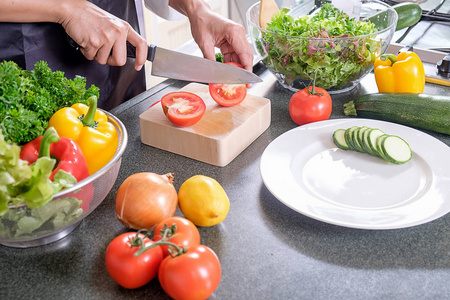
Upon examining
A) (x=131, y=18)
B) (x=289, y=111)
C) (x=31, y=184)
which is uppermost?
(x=31, y=184)

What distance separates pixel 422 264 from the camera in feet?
2.70

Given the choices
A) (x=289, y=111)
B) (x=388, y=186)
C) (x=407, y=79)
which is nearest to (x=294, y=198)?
(x=388, y=186)

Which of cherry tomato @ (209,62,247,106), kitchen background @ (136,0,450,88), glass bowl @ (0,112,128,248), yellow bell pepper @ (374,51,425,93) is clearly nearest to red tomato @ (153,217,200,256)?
glass bowl @ (0,112,128,248)

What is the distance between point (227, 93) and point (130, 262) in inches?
24.7

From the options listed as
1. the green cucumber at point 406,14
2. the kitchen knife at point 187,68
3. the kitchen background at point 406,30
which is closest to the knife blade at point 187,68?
the kitchen knife at point 187,68

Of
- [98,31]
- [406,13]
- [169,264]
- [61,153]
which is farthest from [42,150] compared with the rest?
[406,13]

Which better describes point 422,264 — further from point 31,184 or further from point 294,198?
point 31,184

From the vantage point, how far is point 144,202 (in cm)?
83

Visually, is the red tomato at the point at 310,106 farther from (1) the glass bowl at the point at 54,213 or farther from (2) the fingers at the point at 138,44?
(1) the glass bowl at the point at 54,213

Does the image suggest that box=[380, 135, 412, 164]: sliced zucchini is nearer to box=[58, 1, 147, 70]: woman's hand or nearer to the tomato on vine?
the tomato on vine

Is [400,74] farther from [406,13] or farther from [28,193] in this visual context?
[28,193]

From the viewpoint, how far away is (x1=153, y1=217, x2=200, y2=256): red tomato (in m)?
0.75

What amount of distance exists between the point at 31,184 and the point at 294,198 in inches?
19.9

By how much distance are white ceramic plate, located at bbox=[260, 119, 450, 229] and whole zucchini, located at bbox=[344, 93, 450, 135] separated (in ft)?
0.26
